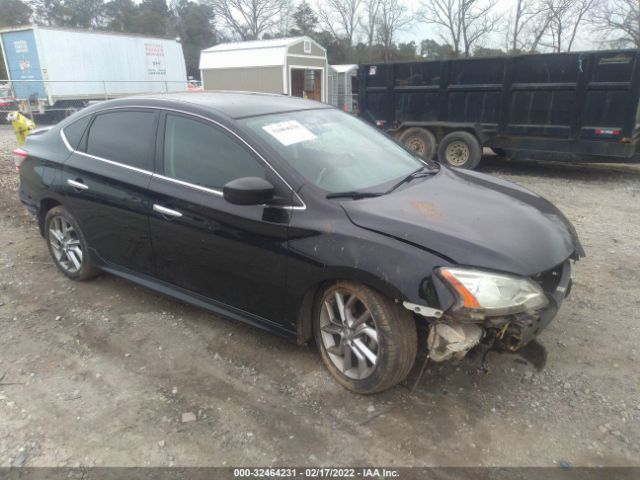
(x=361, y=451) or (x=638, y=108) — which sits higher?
(x=638, y=108)

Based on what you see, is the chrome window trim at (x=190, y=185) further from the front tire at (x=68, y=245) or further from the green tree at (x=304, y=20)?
the green tree at (x=304, y=20)

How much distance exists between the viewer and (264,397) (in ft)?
9.58

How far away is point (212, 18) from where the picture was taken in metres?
55.7

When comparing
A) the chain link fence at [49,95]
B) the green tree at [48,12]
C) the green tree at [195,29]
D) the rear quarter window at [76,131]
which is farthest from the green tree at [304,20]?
the rear quarter window at [76,131]

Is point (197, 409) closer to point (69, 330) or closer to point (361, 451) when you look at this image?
point (361, 451)

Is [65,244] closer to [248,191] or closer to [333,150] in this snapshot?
[248,191]

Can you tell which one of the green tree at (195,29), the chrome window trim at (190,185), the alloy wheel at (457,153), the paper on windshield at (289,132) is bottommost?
the alloy wheel at (457,153)

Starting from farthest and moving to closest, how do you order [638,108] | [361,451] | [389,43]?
[389,43], [638,108], [361,451]

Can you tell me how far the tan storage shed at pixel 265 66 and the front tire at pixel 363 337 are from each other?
1743 centimetres

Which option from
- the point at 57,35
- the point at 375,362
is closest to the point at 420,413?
the point at 375,362

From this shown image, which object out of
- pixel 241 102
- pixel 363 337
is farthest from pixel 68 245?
pixel 363 337

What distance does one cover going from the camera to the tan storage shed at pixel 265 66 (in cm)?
1938

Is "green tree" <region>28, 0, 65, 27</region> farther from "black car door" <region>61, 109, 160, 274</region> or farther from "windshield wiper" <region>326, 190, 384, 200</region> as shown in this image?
"windshield wiper" <region>326, 190, 384, 200</region>

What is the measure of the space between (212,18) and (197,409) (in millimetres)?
60324
